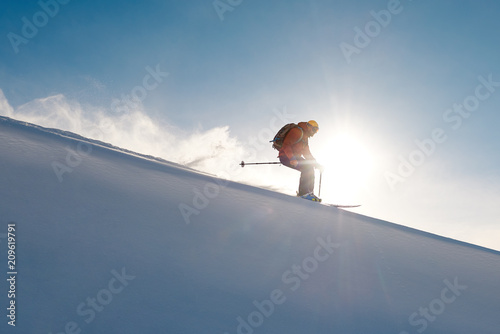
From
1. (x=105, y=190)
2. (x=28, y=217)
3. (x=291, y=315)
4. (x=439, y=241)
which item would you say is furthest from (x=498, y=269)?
(x=28, y=217)

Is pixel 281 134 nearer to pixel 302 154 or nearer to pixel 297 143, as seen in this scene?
pixel 297 143

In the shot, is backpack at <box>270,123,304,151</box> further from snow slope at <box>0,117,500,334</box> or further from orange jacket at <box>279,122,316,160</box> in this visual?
snow slope at <box>0,117,500,334</box>

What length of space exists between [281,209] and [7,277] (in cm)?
227

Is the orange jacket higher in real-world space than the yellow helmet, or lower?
lower

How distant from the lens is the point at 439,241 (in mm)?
3342

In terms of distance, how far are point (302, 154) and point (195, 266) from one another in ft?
20.4

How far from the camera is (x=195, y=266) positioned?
1605 mm

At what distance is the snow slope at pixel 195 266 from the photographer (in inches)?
48.6

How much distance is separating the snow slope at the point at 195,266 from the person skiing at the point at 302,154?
4.36 m

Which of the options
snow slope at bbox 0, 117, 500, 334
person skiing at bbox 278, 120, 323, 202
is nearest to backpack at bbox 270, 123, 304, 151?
person skiing at bbox 278, 120, 323, 202

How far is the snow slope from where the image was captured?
1235 mm

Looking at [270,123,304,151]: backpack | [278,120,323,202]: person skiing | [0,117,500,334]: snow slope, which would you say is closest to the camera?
[0,117,500,334]: snow slope

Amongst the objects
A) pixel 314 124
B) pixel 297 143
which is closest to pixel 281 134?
pixel 297 143

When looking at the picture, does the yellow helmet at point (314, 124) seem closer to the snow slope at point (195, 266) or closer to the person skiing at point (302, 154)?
the person skiing at point (302, 154)
